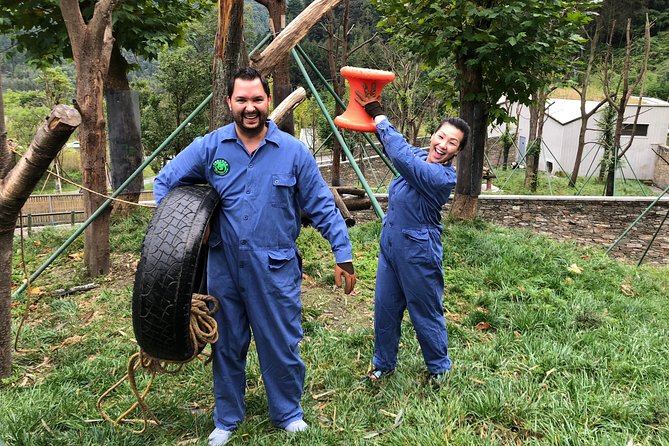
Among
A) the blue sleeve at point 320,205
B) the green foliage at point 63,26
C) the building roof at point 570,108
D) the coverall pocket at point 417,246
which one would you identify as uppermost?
the building roof at point 570,108

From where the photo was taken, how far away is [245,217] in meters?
2.46

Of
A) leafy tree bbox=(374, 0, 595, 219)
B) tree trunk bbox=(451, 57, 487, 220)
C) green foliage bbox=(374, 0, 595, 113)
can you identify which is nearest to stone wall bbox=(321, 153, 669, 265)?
tree trunk bbox=(451, 57, 487, 220)

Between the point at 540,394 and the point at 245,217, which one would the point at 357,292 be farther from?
the point at 245,217

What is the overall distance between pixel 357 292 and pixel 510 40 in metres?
3.52

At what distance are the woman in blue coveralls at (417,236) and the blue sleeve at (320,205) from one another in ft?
1.65

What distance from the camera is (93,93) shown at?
191 inches

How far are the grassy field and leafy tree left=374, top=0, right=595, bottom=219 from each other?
262cm

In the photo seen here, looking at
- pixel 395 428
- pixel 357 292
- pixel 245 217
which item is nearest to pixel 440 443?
pixel 395 428

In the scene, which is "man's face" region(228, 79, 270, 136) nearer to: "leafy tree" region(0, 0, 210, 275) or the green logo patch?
the green logo patch

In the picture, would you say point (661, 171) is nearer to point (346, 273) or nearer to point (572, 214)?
point (572, 214)

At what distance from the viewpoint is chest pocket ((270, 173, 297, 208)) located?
249 centimetres

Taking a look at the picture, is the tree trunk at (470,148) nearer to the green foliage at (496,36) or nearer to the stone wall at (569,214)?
the green foliage at (496,36)

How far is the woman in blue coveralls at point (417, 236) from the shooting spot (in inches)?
115

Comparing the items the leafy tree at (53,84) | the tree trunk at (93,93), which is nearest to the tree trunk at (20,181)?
the tree trunk at (93,93)
